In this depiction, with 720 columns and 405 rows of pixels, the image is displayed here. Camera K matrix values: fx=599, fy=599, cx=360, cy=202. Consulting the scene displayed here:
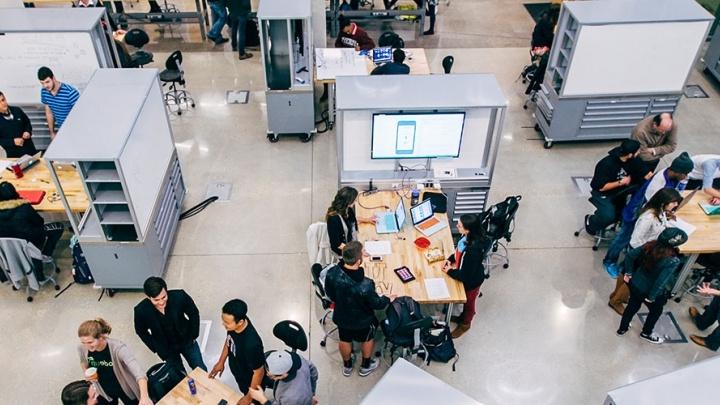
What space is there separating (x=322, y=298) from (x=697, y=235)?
11.8ft

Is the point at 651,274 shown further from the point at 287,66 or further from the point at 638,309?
the point at 287,66

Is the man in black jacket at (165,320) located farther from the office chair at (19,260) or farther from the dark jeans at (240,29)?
the dark jeans at (240,29)

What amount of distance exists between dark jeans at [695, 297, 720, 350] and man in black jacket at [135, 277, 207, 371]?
180 inches

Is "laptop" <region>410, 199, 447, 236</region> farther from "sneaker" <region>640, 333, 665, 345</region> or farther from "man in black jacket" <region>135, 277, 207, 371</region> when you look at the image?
"man in black jacket" <region>135, 277, 207, 371</region>

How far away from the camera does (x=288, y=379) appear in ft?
12.7

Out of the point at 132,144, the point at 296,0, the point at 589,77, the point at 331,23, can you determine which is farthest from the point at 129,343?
the point at 331,23

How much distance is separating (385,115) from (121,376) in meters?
3.21

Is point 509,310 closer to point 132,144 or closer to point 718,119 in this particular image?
point 132,144

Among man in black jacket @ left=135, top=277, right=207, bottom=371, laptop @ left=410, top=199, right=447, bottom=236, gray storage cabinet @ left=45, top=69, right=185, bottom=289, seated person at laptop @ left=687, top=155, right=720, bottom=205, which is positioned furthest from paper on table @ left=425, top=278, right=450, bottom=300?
seated person at laptop @ left=687, top=155, right=720, bottom=205

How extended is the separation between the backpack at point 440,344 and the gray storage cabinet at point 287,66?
376 cm

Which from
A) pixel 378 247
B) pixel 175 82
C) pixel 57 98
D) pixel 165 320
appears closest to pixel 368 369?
pixel 378 247

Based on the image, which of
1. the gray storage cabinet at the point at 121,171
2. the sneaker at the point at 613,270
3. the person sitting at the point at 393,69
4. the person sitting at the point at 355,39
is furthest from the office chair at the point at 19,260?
the sneaker at the point at 613,270

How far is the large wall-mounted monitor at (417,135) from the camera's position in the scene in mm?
5801

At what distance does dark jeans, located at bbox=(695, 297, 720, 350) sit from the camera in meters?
5.47
